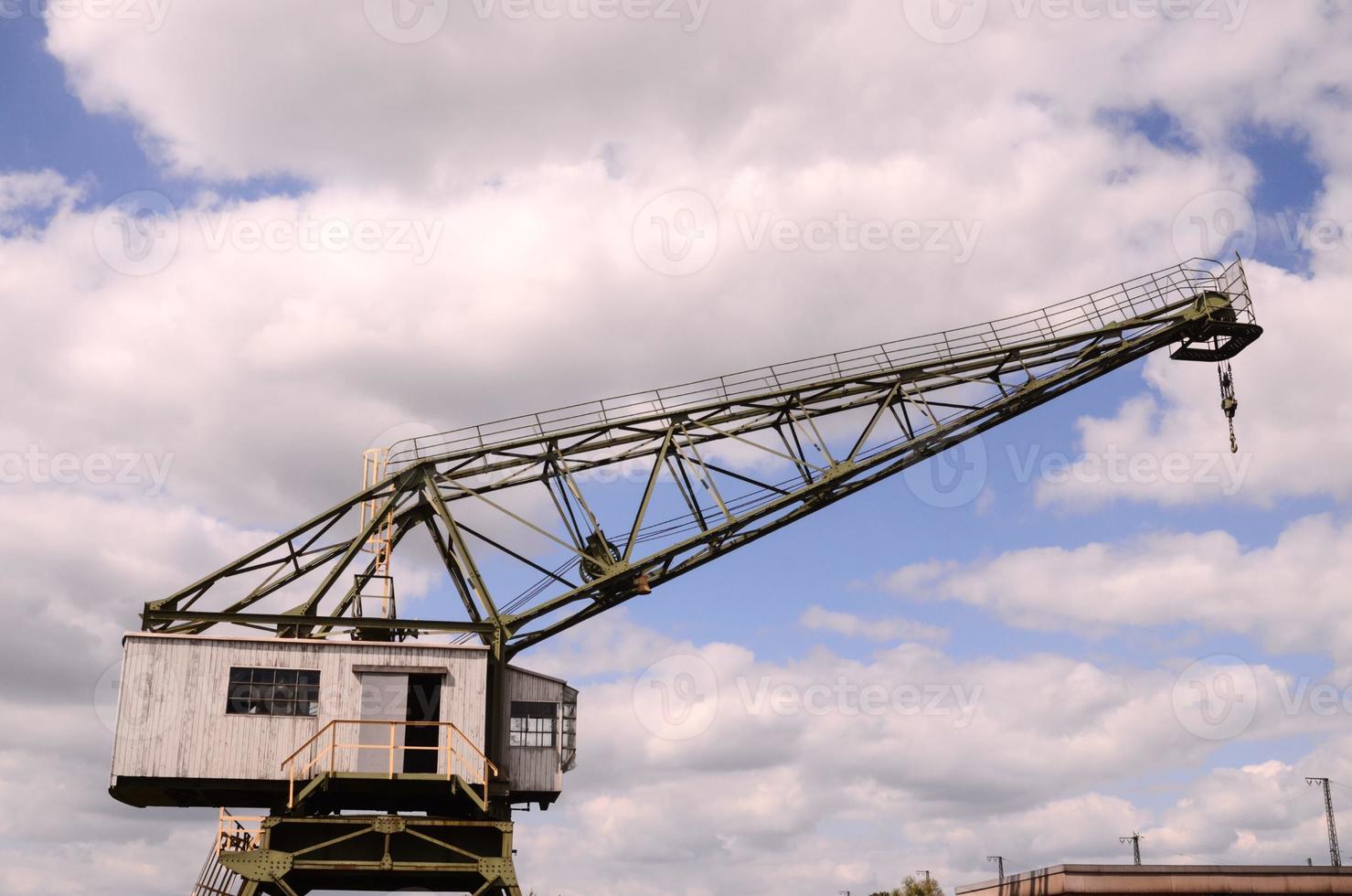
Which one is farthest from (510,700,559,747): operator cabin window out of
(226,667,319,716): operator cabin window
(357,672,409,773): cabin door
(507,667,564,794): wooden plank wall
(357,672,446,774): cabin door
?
(226,667,319,716): operator cabin window

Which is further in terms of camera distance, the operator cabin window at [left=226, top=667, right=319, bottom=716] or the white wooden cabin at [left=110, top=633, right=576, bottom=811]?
the operator cabin window at [left=226, top=667, right=319, bottom=716]

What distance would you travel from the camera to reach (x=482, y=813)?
2966 centimetres

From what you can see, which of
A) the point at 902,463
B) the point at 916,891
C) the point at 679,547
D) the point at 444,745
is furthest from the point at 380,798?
the point at 916,891

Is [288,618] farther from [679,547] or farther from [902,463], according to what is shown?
[902,463]

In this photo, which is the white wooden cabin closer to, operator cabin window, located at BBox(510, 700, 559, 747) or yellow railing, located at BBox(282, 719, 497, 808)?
yellow railing, located at BBox(282, 719, 497, 808)

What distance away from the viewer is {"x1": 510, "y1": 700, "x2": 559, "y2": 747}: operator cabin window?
101 feet

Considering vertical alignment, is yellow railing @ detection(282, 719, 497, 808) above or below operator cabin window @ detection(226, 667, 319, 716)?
below

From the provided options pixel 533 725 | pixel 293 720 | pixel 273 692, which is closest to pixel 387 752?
pixel 293 720

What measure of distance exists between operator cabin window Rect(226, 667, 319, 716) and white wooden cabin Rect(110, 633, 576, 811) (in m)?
0.02

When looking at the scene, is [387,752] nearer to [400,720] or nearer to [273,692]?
[400,720]

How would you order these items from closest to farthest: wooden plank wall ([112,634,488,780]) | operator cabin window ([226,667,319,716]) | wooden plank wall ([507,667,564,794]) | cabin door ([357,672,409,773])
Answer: wooden plank wall ([112,634,488,780]) → cabin door ([357,672,409,773]) → operator cabin window ([226,667,319,716]) → wooden plank wall ([507,667,564,794])

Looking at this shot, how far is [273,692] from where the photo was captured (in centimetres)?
2872

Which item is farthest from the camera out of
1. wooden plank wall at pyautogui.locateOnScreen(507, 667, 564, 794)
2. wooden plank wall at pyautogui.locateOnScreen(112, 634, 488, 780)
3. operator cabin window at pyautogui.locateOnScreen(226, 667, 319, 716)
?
wooden plank wall at pyautogui.locateOnScreen(507, 667, 564, 794)

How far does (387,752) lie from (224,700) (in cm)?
388
